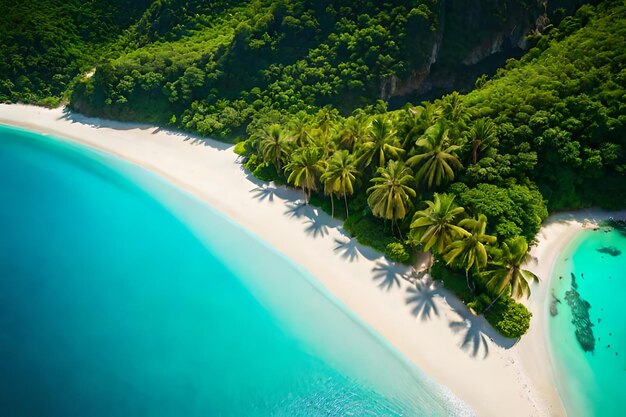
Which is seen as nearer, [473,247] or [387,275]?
[473,247]

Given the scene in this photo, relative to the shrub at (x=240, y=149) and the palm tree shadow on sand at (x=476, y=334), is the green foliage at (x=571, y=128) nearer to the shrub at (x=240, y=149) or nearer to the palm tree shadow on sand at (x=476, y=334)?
the palm tree shadow on sand at (x=476, y=334)

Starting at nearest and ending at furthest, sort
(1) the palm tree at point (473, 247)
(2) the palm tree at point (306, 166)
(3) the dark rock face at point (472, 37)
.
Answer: (1) the palm tree at point (473, 247)
(2) the palm tree at point (306, 166)
(3) the dark rock face at point (472, 37)

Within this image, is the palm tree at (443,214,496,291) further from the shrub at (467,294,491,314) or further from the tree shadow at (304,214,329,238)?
the tree shadow at (304,214,329,238)

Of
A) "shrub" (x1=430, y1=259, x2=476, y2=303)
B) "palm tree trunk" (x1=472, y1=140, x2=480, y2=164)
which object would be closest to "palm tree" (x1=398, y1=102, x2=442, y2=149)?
"palm tree trunk" (x1=472, y1=140, x2=480, y2=164)

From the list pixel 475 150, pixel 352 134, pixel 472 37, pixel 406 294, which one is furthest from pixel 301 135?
pixel 472 37

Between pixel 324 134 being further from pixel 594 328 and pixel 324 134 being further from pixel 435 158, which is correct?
pixel 594 328

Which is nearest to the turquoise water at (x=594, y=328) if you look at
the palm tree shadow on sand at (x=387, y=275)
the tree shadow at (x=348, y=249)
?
the palm tree shadow on sand at (x=387, y=275)
